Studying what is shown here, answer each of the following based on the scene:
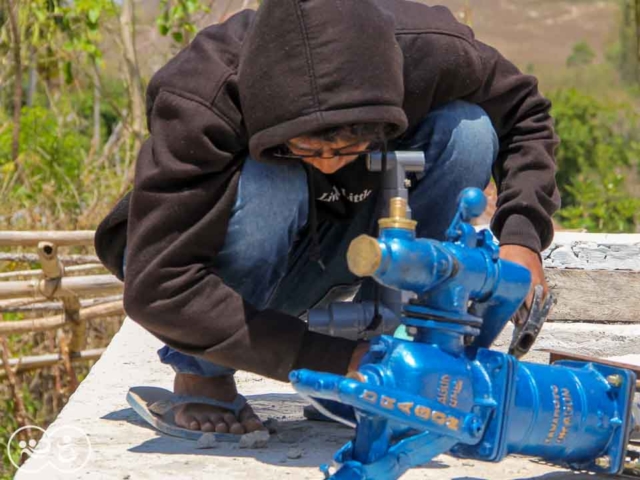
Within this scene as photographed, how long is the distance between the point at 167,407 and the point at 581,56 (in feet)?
147

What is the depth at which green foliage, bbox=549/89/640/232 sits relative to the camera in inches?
213

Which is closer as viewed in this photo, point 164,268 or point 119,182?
point 164,268

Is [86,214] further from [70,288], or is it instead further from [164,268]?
[164,268]

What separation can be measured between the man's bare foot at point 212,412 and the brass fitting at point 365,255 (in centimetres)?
74

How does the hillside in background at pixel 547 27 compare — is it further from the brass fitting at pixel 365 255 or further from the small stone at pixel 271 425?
the brass fitting at pixel 365 255

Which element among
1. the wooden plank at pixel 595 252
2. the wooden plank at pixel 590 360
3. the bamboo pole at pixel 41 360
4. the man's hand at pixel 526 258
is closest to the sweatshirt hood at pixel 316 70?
the man's hand at pixel 526 258

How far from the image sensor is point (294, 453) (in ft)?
6.92

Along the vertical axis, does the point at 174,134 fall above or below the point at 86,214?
above

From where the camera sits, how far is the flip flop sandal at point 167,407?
2.20 m

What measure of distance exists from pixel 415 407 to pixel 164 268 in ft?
2.11

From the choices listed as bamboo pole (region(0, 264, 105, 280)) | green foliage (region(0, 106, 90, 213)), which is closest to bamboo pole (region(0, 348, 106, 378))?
bamboo pole (region(0, 264, 105, 280))

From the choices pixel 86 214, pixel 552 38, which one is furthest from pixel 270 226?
pixel 552 38

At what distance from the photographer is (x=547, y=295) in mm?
1985

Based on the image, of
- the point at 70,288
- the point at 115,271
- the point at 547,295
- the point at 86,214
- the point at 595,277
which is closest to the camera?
the point at 547,295
